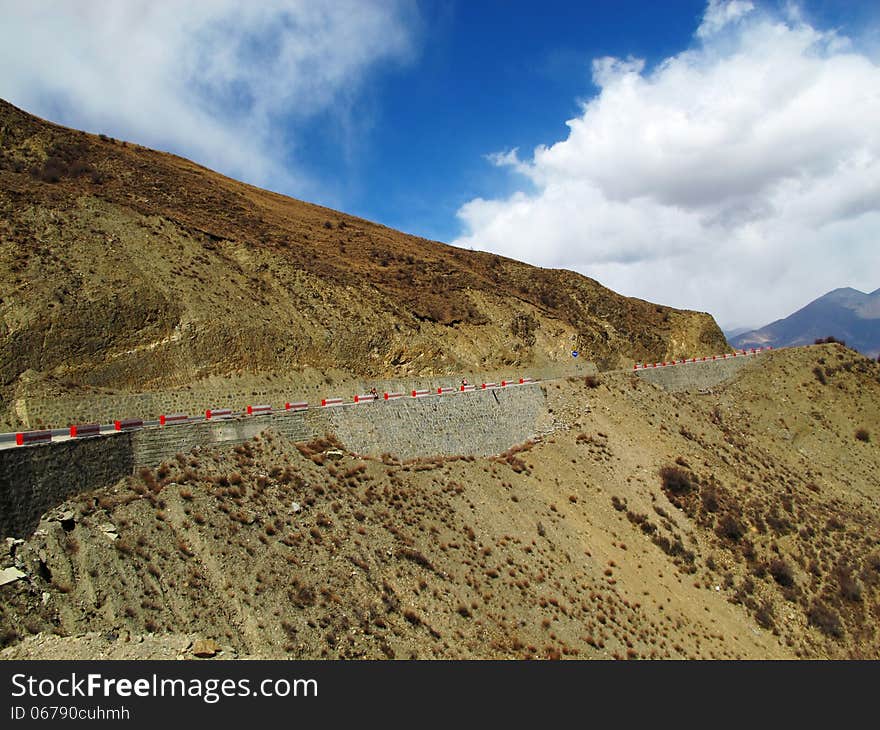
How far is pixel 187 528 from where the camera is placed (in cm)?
1430

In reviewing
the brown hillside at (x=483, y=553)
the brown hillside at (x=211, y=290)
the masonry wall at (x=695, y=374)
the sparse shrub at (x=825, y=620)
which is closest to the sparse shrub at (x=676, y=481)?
the brown hillside at (x=483, y=553)

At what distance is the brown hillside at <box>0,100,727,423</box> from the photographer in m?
24.8

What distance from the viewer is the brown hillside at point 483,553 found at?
12406 millimetres

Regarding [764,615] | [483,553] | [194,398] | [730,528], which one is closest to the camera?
[483,553]

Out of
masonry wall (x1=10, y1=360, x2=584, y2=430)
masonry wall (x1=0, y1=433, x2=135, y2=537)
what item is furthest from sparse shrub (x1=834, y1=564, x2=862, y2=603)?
masonry wall (x1=0, y1=433, x2=135, y2=537)

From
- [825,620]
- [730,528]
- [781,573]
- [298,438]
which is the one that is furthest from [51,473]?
[825,620]

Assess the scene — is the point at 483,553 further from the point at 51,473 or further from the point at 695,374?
the point at 695,374

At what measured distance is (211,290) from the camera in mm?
30672

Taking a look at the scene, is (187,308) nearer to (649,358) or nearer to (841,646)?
(841,646)

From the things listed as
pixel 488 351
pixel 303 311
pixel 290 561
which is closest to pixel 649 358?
pixel 488 351

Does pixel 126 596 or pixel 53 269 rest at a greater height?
pixel 53 269

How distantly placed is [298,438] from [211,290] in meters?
14.5

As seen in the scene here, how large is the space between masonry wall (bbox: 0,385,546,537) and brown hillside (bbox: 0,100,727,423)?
871 centimetres
